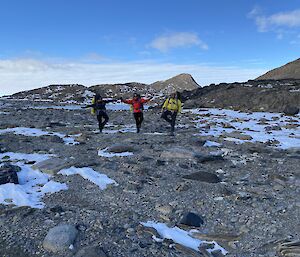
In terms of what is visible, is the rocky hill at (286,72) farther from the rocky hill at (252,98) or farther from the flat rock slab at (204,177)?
the flat rock slab at (204,177)

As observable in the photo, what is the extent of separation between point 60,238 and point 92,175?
362cm

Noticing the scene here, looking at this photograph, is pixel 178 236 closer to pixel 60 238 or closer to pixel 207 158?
pixel 60 238

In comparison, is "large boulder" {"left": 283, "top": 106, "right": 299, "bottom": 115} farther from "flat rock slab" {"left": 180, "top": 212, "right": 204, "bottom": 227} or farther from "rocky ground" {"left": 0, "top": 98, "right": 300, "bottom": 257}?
"flat rock slab" {"left": 180, "top": 212, "right": 204, "bottom": 227}

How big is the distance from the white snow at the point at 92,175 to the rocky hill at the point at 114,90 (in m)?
57.2

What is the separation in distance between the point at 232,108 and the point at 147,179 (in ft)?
85.2

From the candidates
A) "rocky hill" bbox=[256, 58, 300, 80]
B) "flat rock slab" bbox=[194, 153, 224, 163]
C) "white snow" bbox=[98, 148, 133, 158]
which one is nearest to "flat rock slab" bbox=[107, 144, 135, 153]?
"white snow" bbox=[98, 148, 133, 158]

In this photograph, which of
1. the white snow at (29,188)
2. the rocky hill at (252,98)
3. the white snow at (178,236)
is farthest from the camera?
the rocky hill at (252,98)

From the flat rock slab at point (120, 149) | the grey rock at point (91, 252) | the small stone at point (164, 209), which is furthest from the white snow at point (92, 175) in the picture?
the grey rock at point (91, 252)

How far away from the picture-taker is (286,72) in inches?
2343

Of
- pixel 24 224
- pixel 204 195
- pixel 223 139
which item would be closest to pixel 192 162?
pixel 204 195

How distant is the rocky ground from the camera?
5.45 meters

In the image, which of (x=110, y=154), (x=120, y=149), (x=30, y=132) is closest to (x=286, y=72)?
(x=30, y=132)

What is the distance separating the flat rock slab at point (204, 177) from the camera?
8639 mm

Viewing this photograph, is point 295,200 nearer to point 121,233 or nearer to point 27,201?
point 121,233
